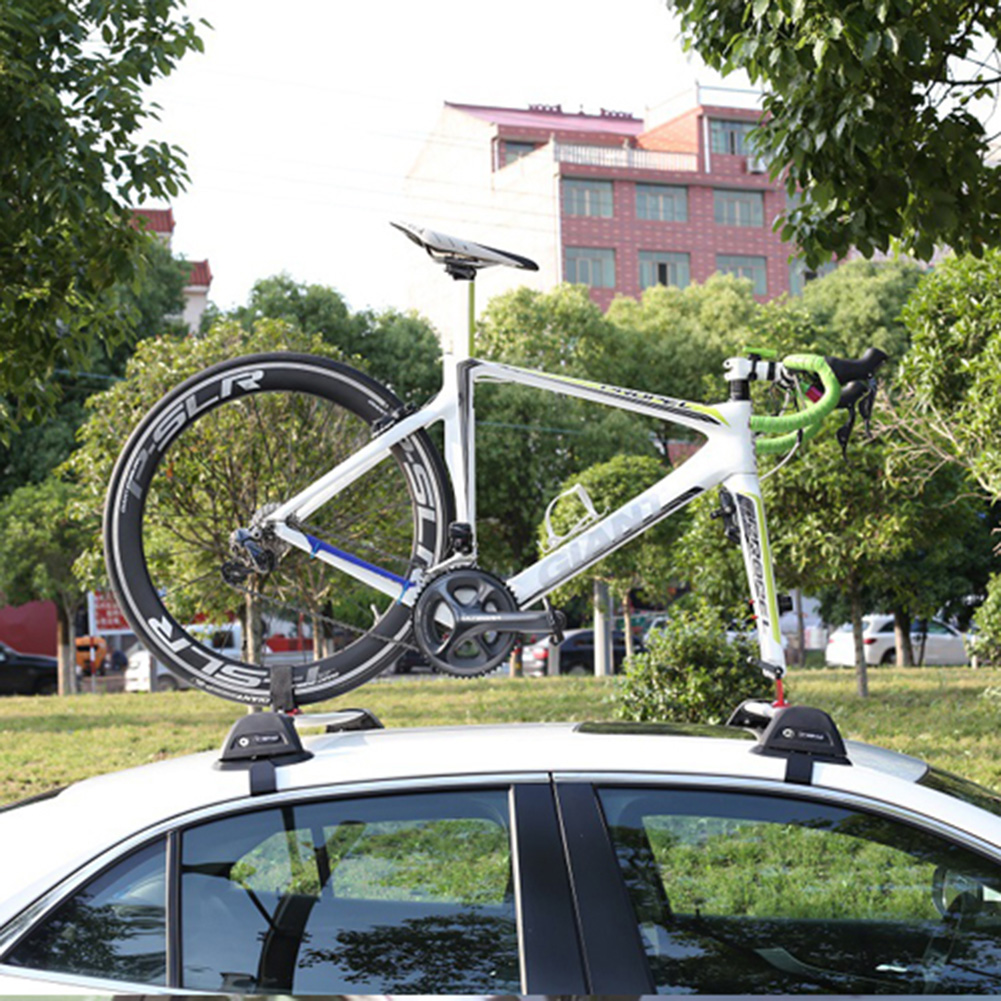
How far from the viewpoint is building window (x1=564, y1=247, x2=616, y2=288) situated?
49500 millimetres

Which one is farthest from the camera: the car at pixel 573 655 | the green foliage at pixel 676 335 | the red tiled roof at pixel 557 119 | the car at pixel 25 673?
the red tiled roof at pixel 557 119

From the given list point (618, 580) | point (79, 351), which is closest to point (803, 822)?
point (79, 351)

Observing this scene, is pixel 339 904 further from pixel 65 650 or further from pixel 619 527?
pixel 65 650

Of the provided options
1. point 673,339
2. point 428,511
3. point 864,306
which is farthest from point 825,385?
point 864,306

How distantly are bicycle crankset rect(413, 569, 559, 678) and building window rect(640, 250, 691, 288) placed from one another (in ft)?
Answer: 155

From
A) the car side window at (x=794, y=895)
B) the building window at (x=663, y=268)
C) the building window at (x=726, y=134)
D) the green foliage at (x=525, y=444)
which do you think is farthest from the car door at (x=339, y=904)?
the building window at (x=726, y=134)

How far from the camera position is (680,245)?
5084 centimetres

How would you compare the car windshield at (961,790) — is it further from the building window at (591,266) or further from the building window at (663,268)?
the building window at (663,268)

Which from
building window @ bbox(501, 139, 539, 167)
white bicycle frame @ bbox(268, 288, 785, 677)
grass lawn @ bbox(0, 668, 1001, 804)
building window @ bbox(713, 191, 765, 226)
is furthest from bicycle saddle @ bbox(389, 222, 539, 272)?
building window @ bbox(501, 139, 539, 167)

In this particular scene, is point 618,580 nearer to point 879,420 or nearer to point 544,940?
point 879,420

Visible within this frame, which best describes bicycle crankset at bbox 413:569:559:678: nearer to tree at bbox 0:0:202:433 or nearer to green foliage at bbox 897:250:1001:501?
tree at bbox 0:0:202:433

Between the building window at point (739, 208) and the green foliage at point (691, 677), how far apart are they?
142 ft

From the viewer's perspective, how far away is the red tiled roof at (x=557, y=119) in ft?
188

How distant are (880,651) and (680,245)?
22149 millimetres
